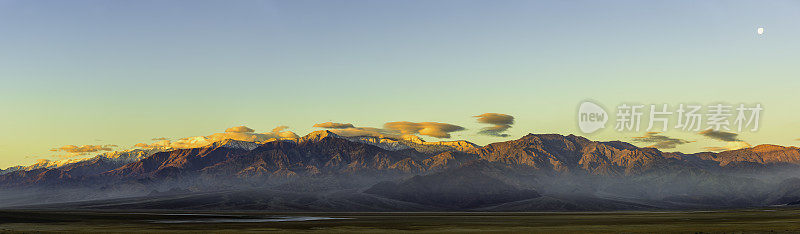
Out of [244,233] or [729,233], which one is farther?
[244,233]

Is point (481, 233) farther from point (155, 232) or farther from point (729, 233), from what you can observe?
point (155, 232)


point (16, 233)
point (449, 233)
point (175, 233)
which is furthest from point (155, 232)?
point (449, 233)

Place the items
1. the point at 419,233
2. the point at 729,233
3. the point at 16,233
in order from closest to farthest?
1. the point at 729,233
2. the point at 16,233
3. the point at 419,233

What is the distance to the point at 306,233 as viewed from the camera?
130500mm

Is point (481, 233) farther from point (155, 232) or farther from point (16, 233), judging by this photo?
point (16, 233)

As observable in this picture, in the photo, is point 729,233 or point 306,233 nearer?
point 729,233

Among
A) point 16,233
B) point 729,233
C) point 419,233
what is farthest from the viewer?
point 419,233

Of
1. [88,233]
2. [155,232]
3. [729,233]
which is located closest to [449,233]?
[729,233]

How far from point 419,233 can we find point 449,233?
6.11m

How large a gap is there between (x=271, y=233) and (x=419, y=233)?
29.6 metres

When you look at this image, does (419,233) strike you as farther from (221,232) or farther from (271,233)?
(221,232)

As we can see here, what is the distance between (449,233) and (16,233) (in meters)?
83.4

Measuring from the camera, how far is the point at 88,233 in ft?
419

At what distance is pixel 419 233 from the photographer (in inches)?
5172
